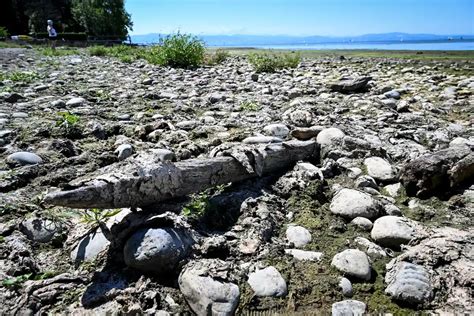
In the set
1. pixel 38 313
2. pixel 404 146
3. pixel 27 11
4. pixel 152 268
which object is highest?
pixel 27 11

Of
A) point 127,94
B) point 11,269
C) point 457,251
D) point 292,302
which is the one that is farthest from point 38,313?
point 127,94

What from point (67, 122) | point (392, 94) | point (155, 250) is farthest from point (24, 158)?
point (392, 94)

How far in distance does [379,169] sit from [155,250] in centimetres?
211

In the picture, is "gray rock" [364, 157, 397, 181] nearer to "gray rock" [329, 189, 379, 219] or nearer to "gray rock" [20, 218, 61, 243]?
"gray rock" [329, 189, 379, 219]

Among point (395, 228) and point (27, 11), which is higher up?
point (27, 11)

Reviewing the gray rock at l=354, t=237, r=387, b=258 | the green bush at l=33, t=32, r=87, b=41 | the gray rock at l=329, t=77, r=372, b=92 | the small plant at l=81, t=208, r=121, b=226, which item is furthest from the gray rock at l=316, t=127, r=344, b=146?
the green bush at l=33, t=32, r=87, b=41

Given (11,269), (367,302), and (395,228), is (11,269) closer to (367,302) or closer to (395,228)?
(367,302)

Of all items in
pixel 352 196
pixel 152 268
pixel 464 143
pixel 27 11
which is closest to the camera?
pixel 152 268

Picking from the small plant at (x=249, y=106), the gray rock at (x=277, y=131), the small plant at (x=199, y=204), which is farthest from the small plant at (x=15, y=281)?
the small plant at (x=249, y=106)

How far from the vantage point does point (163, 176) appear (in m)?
2.35

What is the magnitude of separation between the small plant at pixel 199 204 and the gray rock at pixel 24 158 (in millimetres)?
1736

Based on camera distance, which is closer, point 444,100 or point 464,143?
point 464,143

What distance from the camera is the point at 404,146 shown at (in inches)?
145

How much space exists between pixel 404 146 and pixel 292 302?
2534mm
